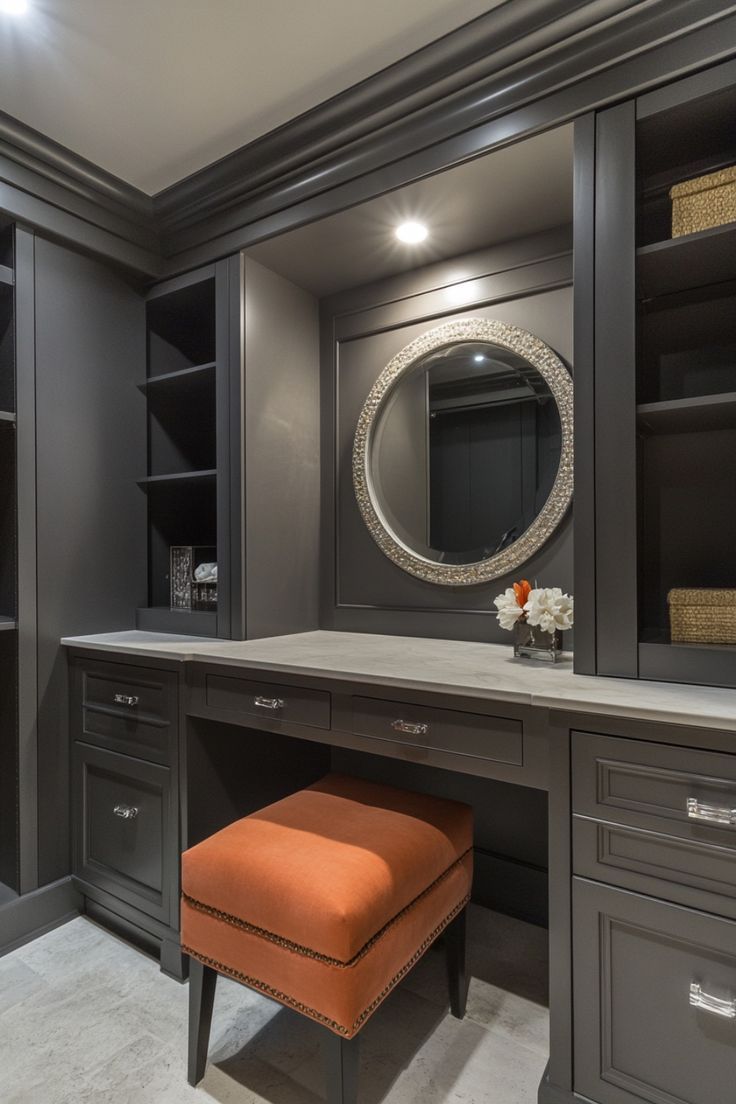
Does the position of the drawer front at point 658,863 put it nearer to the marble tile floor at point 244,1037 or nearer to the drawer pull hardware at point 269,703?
the marble tile floor at point 244,1037

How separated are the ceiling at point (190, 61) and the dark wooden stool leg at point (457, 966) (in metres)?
2.26

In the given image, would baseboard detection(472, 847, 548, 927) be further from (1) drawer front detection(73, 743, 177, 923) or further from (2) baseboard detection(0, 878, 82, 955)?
(2) baseboard detection(0, 878, 82, 955)

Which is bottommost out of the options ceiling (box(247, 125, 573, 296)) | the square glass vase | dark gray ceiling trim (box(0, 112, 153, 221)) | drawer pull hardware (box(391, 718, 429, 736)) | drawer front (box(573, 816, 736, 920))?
drawer front (box(573, 816, 736, 920))

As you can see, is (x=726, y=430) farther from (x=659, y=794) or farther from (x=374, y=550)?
(x=374, y=550)

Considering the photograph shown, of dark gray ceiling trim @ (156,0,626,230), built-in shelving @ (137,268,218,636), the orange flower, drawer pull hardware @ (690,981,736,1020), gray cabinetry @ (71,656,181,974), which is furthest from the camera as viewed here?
built-in shelving @ (137,268,218,636)

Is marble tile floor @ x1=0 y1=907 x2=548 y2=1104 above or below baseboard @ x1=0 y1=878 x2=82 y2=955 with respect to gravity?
below

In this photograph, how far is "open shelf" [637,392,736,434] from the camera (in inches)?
53.6

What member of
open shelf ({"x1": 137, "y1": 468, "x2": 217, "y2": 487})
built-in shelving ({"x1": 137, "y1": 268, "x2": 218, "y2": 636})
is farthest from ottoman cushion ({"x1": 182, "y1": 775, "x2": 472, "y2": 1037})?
open shelf ({"x1": 137, "y1": 468, "x2": 217, "y2": 487})

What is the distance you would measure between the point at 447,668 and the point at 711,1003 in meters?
0.81

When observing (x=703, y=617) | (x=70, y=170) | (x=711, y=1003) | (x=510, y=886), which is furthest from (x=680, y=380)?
(x=70, y=170)

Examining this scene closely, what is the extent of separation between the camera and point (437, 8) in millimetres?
1462

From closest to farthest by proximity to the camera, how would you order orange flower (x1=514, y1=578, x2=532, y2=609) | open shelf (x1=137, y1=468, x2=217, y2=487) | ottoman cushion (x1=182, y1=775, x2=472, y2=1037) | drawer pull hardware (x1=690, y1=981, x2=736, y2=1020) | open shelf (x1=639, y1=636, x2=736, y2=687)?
drawer pull hardware (x1=690, y1=981, x2=736, y2=1020)
ottoman cushion (x1=182, y1=775, x2=472, y2=1037)
open shelf (x1=639, y1=636, x2=736, y2=687)
orange flower (x1=514, y1=578, x2=532, y2=609)
open shelf (x1=137, y1=468, x2=217, y2=487)

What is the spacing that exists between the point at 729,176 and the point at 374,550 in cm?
150

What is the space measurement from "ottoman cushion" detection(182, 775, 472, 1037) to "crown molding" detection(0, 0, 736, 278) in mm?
1724
